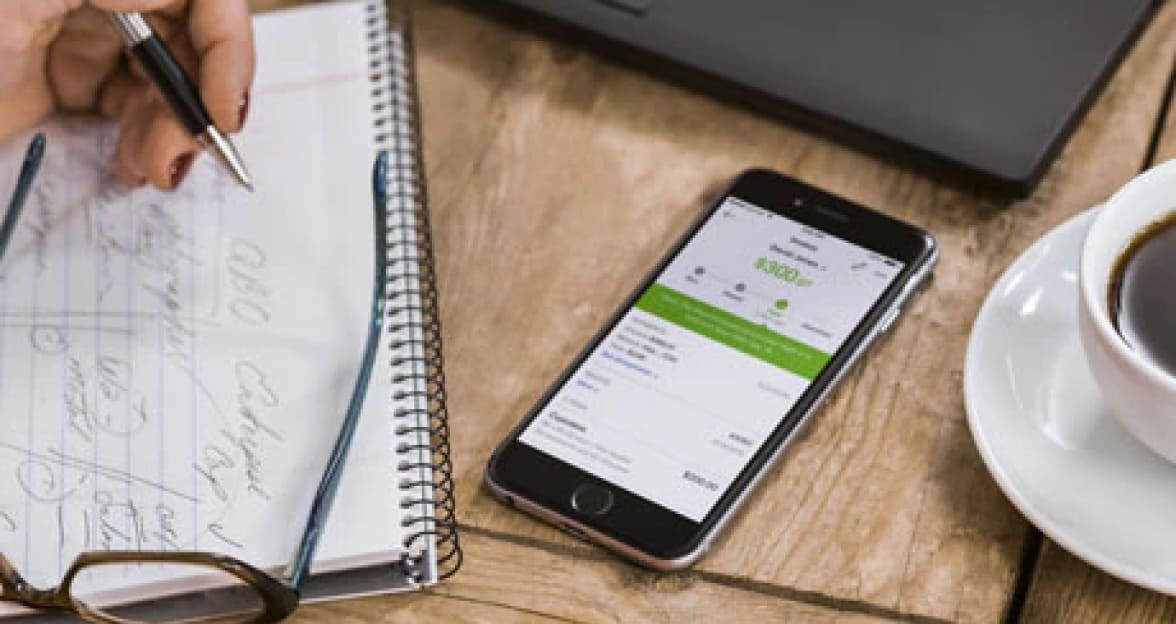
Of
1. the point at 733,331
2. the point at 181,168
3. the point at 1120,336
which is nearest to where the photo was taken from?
the point at 1120,336

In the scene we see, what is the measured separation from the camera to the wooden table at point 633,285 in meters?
0.73

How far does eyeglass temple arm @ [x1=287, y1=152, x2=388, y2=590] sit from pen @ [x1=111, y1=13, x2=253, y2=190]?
7 cm

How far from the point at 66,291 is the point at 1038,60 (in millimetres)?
487

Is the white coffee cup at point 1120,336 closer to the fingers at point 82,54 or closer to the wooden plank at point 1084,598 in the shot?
the wooden plank at point 1084,598

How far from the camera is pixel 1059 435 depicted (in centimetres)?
73

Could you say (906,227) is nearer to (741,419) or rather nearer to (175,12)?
(741,419)

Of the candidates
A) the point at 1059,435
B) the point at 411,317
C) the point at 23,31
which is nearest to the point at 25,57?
the point at 23,31

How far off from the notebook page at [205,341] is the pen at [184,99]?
0.09ft

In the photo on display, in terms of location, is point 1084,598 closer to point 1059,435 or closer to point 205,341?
point 1059,435

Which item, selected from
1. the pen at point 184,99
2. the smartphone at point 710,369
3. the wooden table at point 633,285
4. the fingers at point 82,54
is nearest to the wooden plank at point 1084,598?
the wooden table at point 633,285

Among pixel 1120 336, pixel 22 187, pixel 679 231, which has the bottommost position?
pixel 22 187

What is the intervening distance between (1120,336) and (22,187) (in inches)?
20.7

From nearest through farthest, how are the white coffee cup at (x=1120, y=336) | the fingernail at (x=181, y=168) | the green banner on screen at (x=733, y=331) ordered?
the white coffee cup at (x=1120, y=336), the green banner on screen at (x=733, y=331), the fingernail at (x=181, y=168)

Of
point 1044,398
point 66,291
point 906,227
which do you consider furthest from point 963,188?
point 66,291
